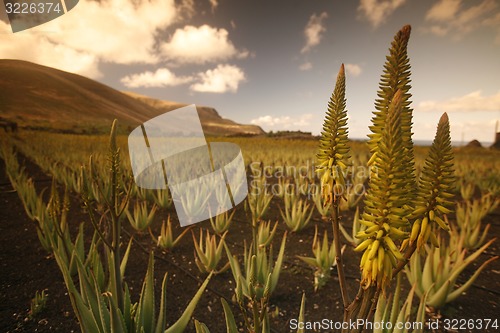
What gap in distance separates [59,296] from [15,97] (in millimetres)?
83562

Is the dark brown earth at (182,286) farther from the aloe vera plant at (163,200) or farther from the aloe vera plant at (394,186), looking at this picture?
the aloe vera plant at (394,186)

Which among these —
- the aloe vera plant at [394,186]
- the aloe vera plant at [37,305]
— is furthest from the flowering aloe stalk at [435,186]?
the aloe vera plant at [37,305]

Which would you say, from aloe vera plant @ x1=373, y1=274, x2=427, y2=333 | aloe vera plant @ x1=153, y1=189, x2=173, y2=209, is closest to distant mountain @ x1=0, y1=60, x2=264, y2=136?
aloe vera plant @ x1=153, y1=189, x2=173, y2=209

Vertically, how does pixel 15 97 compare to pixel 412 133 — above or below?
above

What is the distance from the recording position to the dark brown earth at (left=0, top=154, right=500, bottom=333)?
190cm

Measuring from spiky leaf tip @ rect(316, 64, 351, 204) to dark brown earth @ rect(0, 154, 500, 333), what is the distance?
1450 mm

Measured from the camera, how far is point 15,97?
62.8m

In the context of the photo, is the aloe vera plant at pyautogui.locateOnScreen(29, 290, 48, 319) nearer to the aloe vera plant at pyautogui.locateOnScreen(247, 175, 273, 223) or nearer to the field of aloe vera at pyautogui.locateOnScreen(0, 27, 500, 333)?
the field of aloe vera at pyautogui.locateOnScreen(0, 27, 500, 333)

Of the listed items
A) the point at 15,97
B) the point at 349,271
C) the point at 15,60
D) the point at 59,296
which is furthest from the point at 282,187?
the point at 15,60

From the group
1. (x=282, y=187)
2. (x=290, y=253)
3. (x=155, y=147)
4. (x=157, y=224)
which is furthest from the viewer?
(x=155, y=147)

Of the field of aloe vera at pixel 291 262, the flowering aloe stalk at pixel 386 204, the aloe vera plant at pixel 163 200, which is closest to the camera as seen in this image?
the flowering aloe stalk at pixel 386 204

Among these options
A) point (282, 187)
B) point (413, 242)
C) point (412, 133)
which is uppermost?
point (412, 133)

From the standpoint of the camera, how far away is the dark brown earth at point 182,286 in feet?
6.23

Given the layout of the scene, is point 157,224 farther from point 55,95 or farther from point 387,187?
point 55,95
